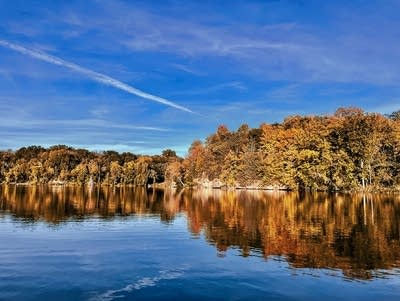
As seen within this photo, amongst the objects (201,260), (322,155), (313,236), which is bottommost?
(201,260)

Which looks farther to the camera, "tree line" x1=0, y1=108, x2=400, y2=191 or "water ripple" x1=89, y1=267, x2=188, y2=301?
"tree line" x1=0, y1=108, x2=400, y2=191

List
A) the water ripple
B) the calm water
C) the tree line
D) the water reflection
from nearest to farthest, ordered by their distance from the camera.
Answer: the water ripple < the calm water < the water reflection < the tree line

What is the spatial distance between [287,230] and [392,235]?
7.95 metres

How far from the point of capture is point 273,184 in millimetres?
133250

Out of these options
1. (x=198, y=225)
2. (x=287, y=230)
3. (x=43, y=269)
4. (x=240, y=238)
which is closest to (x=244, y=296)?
(x=43, y=269)

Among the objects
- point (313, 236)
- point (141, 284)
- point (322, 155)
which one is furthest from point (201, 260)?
point (322, 155)

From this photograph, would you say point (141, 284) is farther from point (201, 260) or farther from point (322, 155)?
point (322, 155)

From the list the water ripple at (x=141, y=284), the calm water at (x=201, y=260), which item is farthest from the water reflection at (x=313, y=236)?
the water ripple at (x=141, y=284)

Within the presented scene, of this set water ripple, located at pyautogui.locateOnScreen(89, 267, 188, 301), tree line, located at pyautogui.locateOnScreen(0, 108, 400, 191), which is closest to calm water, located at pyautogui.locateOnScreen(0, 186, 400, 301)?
water ripple, located at pyautogui.locateOnScreen(89, 267, 188, 301)

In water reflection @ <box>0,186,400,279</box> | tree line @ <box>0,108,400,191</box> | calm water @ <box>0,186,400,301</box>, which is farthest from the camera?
tree line @ <box>0,108,400,191</box>

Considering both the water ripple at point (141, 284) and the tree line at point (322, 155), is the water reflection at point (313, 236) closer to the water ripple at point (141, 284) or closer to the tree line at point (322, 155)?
the water ripple at point (141, 284)

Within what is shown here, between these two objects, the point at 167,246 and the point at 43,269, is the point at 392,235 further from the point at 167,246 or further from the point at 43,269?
the point at 43,269

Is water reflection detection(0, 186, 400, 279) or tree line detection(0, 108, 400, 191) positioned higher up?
tree line detection(0, 108, 400, 191)

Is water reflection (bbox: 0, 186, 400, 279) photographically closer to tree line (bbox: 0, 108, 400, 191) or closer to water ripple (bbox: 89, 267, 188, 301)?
water ripple (bbox: 89, 267, 188, 301)
